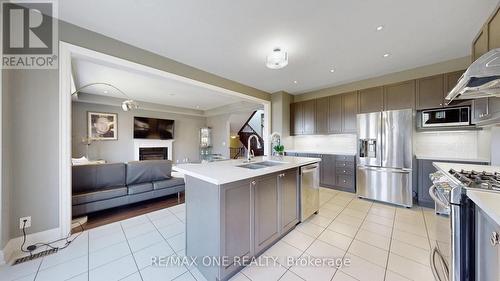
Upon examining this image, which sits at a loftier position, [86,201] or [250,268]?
[86,201]

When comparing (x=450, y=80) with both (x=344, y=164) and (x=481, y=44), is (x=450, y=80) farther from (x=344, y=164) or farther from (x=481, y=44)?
(x=344, y=164)

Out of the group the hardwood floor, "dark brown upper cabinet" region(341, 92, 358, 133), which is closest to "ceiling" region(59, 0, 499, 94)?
"dark brown upper cabinet" region(341, 92, 358, 133)

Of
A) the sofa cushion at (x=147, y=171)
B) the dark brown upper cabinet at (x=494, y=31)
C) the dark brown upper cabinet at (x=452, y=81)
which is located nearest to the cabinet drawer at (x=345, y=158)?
the dark brown upper cabinet at (x=452, y=81)

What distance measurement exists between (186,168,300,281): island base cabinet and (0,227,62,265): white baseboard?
1.73 m

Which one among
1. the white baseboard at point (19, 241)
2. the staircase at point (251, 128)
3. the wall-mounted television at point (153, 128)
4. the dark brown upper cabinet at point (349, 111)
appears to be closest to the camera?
the white baseboard at point (19, 241)

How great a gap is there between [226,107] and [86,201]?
5.40 metres

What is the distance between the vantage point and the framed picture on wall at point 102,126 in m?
5.64

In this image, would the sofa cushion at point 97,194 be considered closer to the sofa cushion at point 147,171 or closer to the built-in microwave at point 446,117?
the sofa cushion at point 147,171

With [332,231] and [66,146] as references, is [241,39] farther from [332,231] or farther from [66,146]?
[332,231]

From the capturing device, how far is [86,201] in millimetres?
2596

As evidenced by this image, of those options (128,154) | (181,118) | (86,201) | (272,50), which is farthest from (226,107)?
(86,201)

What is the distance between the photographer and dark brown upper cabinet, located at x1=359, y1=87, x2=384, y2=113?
369cm

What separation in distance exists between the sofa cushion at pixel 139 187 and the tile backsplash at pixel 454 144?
17.6 feet

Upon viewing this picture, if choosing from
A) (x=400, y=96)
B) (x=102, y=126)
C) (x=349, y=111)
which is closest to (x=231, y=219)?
(x=349, y=111)
